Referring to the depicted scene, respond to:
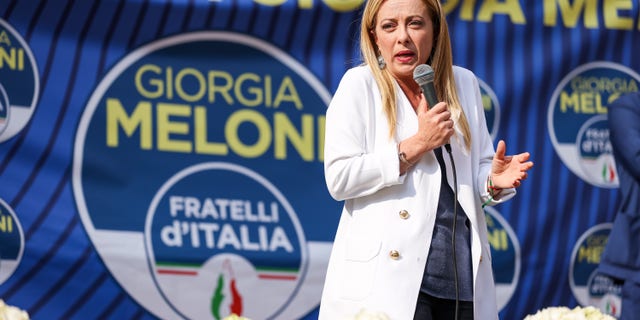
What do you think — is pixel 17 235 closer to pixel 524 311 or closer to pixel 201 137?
pixel 201 137

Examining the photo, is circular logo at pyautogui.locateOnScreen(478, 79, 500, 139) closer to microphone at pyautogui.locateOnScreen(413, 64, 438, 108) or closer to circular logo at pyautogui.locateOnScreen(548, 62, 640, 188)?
circular logo at pyautogui.locateOnScreen(548, 62, 640, 188)

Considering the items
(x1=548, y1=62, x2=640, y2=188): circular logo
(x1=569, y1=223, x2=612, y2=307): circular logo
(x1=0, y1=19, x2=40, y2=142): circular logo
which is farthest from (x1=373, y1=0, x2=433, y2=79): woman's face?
(x1=569, y1=223, x2=612, y2=307): circular logo

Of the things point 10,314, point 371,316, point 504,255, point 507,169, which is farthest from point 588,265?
point 10,314

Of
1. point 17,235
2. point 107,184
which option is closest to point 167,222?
point 107,184

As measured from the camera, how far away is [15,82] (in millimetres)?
4836

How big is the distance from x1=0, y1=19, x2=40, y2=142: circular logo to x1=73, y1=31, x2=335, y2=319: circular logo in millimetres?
235

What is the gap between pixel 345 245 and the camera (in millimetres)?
2982

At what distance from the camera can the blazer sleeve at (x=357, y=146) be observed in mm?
2891

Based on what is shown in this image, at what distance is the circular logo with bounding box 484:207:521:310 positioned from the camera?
5.51 metres

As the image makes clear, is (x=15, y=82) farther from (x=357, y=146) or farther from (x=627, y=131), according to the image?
(x=627, y=131)

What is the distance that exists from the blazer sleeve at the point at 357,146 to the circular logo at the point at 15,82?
2.19m

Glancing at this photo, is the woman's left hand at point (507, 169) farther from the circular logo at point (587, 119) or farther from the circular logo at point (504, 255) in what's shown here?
the circular logo at point (587, 119)

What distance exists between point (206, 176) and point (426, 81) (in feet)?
7.69

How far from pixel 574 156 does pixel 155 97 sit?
6.71 ft
